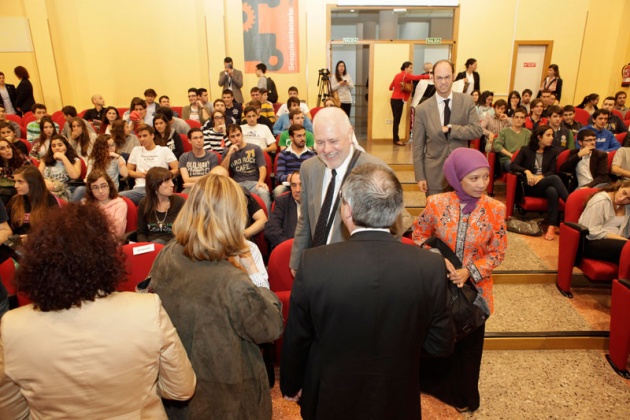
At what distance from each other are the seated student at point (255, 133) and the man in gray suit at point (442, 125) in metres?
2.73

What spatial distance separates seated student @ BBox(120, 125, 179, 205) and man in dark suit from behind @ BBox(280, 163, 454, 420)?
3.91 meters

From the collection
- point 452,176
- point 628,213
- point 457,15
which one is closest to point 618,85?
point 457,15

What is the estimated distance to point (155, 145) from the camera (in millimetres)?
4996

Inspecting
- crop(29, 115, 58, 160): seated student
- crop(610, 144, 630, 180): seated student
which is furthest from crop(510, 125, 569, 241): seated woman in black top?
crop(29, 115, 58, 160): seated student

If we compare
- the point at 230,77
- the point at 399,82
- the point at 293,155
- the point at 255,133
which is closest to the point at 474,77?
the point at 399,82

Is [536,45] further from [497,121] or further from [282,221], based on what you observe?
[282,221]

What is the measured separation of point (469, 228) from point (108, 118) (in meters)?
6.05

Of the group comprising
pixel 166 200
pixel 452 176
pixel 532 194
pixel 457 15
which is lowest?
pixel 532 194

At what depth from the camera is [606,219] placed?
3.31 meters

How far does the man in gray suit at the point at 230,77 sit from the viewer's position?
8078 mm

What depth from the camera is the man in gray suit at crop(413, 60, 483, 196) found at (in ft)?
10.2

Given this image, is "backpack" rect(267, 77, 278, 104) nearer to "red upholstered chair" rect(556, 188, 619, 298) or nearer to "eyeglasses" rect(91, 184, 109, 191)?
"eyeglasses" rect(91, 184, 109, 191)

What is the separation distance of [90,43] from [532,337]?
9.22m

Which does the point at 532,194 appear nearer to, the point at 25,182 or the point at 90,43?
the point at 25,182
